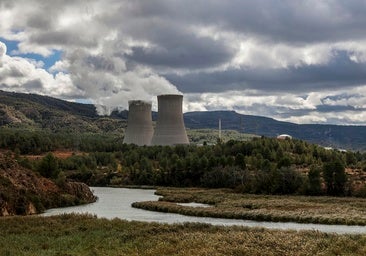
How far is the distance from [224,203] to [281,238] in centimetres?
2590

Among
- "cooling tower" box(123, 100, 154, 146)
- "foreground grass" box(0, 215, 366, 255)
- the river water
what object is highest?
"cooling tower" box(123, 100, 154, 146)

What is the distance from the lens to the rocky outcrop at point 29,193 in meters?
42.9

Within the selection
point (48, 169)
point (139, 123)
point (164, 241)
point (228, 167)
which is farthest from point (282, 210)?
point (139, 123)

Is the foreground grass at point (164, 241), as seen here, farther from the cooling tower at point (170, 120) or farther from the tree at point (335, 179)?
the cooling tower at point (170, 120)

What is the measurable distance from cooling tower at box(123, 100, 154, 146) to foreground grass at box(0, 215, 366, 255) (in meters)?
64.5

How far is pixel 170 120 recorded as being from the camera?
3342 inches

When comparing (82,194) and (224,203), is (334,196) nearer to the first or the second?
(224,203)

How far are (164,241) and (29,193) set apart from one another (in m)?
26.2

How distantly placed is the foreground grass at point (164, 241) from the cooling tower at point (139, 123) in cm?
6454

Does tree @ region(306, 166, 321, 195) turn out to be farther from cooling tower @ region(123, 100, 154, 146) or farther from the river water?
cooling tower @ region(123, 100, 154, 146)

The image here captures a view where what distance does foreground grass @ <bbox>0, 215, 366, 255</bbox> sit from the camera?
852 inches

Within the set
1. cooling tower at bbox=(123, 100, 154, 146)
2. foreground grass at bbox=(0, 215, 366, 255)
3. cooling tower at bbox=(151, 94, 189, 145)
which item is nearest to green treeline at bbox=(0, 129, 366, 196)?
cooling tower at bbox=(123, 100, 154, 146)

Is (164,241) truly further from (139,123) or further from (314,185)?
(139,123)

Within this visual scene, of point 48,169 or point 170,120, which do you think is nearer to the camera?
point 48,169
